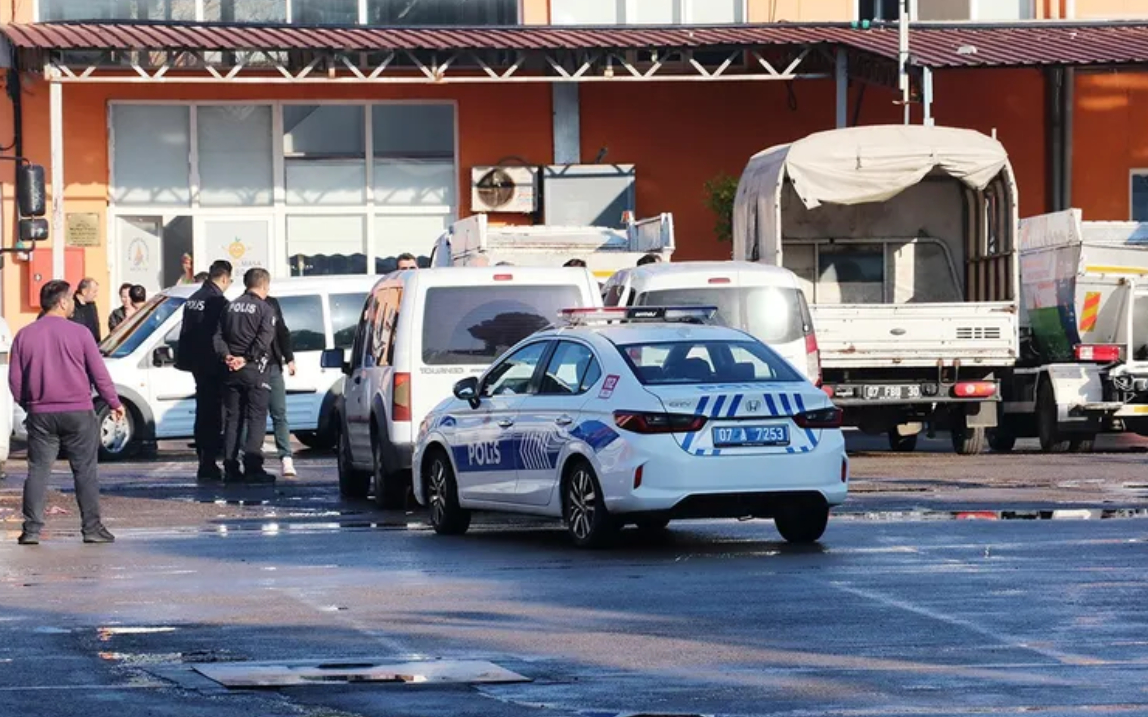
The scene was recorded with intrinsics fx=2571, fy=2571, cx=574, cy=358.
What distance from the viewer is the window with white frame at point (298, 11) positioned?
37.0m

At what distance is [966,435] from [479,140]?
15.4 m

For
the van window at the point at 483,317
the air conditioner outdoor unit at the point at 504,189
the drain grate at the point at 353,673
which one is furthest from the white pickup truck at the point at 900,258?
the drain grate at the point at 353,673

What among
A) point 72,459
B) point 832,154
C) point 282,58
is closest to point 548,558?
point 72,459

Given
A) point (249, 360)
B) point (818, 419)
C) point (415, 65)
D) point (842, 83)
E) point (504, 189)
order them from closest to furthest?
point (818, 419), point (249, 360), point (842, 83), point (415, 65), point (504, 189)

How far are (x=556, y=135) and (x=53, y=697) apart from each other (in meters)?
30.1

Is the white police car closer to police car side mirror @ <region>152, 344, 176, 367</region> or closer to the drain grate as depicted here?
the drain grate

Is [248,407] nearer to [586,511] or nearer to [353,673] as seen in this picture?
[586,511]

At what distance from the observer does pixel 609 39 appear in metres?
34.9

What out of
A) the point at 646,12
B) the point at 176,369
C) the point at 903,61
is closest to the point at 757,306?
the point at 176,369

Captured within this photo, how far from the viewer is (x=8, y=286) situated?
37.3 meters

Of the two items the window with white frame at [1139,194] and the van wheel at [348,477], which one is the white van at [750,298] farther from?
the window with white frame at [1139,194]

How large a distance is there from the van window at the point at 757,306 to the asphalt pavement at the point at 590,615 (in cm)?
421

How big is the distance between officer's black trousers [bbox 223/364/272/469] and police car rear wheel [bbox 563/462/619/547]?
688cm

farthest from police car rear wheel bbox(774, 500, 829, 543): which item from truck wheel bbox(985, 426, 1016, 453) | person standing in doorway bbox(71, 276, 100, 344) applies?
person standing in doorway bbox(71, 276, 100, 344)
